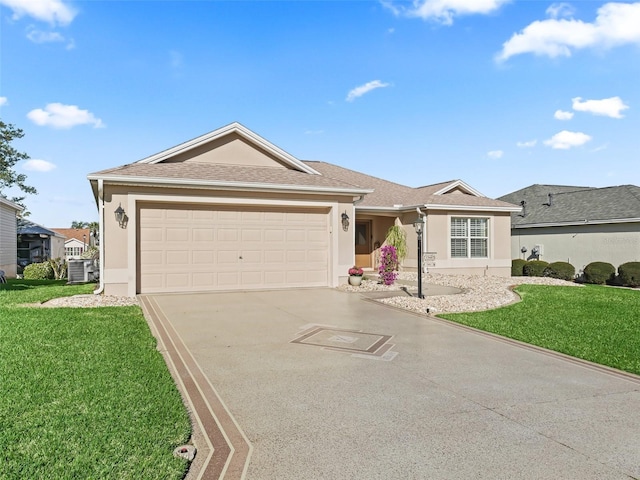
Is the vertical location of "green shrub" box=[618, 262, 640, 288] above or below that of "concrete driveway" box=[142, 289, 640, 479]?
above

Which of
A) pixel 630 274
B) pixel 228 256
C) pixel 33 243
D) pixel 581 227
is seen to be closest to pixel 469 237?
pixel 630 274

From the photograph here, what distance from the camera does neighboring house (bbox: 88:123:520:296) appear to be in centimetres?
1183

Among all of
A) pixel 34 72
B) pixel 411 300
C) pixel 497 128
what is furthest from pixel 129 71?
pixel 497 128

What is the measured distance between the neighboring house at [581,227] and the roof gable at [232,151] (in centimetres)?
1434

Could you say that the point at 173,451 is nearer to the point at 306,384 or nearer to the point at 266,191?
the point at 306,384

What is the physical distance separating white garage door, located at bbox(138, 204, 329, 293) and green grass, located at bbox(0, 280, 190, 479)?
519 cm

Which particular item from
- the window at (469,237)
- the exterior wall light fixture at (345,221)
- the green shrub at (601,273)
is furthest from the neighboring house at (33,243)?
the green shrub at (601,273)

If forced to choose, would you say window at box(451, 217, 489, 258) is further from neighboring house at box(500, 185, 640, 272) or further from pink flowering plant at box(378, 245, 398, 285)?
neighboring house at box(500, 185, 640, 272)

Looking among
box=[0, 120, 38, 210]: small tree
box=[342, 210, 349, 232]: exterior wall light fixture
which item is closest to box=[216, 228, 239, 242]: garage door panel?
box=[342, 210, 349, 232]: exterior wall light fixture

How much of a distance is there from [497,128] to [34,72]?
16251 millimetres

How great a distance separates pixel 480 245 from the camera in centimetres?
1873

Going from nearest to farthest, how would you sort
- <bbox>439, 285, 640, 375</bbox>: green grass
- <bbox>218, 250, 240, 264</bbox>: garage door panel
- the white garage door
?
<bbox>439, 285, 640, 375</bbox>: green grass, the white garage door, <bbox>218, 250, 240, 264</bbox>: garage door panel

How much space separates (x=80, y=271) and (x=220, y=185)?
8120 mm

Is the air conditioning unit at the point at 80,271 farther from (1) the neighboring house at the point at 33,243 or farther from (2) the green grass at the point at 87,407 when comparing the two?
(1) the neighboring house at the point at 33,243
